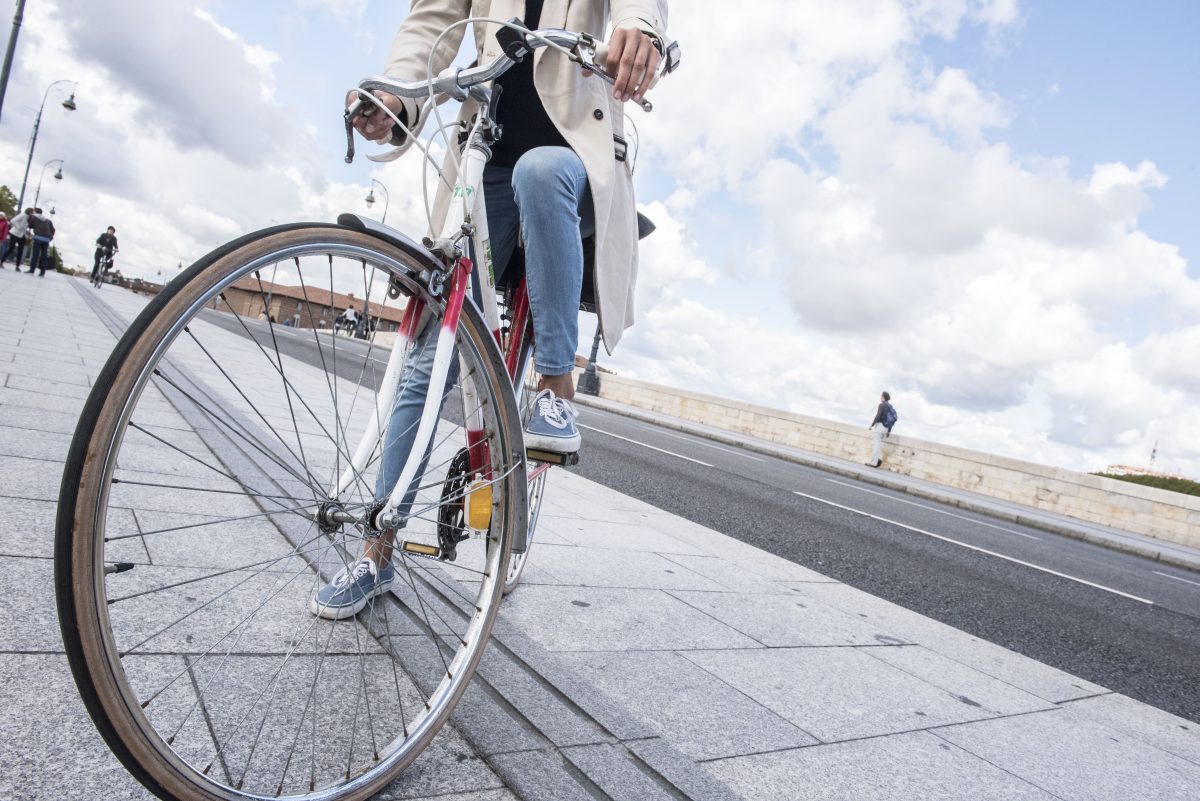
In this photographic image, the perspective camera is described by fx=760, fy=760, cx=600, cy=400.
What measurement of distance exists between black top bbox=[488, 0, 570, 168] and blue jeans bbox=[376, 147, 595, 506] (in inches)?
4.4

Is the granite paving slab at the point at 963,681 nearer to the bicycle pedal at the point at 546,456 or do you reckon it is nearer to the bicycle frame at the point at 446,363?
the bicycle pedal at the point at 546,456

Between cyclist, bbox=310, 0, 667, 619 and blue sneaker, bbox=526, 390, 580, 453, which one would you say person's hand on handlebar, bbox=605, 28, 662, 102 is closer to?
cyclist, bbox=310, 0, 667, 619

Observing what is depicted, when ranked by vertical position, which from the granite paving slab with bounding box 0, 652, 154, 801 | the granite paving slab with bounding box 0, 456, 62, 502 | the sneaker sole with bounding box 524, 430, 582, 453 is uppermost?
the sneaker sole with bounding box 524, 430, 582, 453

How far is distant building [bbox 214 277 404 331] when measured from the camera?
1276mm

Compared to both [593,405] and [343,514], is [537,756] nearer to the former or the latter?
[343,514]

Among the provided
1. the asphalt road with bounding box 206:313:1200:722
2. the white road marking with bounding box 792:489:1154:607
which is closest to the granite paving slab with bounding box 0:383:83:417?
the asphalt road with bounding box 206:313:1200:722

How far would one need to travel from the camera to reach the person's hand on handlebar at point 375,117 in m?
1.74

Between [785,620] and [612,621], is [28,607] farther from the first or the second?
[785,620]

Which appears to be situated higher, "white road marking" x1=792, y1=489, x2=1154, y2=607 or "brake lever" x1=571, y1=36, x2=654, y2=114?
"brake lever" x1=571, y1=36, x2=654, y2=114

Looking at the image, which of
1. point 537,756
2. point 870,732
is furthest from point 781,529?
point 537,756

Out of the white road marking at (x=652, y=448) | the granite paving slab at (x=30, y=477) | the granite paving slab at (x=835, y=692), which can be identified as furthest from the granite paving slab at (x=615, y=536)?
the white road marking at (x=652, y=448)

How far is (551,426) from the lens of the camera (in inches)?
84.2

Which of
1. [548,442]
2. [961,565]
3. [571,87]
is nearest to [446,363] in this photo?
[548,442]

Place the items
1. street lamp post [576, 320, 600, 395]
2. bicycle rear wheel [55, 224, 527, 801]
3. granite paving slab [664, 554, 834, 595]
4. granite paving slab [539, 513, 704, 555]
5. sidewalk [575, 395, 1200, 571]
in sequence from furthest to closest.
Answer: street lamp post [576, 320, 600, 395]
sidewalk [575, 395, 1200, 571]
granite paving slab [539, 513, 704, 555]
granite paving slab [664, 554, 834, 595]
bicycle rear wheel [55, 224, 527, 801]
